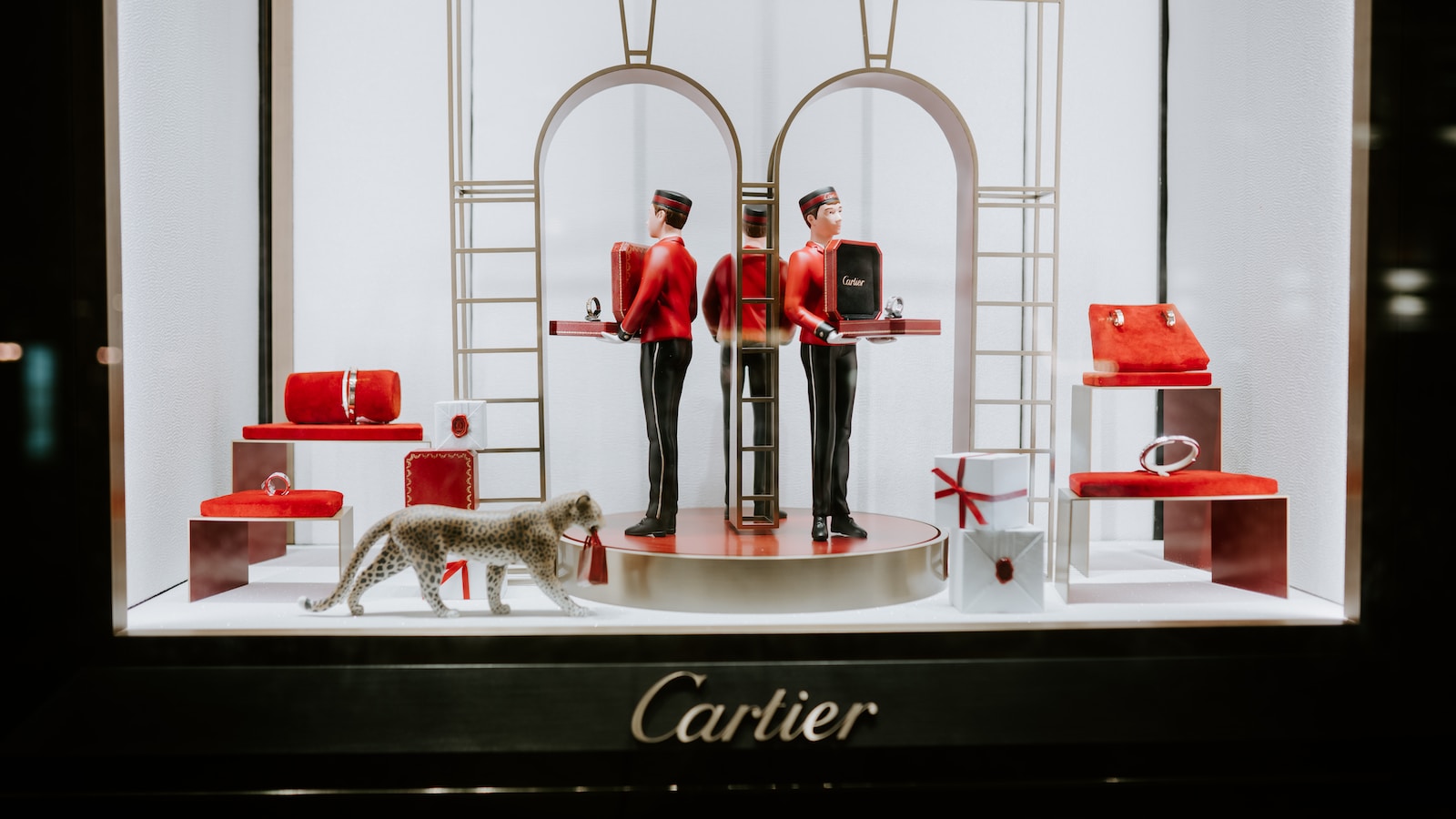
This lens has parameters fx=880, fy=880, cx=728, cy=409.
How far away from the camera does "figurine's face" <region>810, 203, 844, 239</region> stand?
323 centimetres

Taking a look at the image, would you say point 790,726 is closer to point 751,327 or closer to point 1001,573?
point 1001,573

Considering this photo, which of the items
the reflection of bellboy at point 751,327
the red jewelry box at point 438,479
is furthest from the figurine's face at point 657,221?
the red jewelry box at point 438,479

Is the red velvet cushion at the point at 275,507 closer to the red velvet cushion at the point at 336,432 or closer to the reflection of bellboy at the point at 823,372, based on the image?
the red velvet cushion at the point at 336,432

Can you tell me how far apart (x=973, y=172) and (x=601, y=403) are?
1.81 m

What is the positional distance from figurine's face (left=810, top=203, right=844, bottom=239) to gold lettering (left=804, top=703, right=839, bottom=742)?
1698mm

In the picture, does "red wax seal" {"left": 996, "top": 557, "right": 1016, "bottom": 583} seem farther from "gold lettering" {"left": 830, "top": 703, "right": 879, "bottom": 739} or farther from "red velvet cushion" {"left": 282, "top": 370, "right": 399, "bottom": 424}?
"red velvet cushion" {"left": 282, "top": 370, "right": 399, "bottom": 424}

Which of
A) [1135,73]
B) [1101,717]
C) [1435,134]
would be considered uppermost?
[1135,73]

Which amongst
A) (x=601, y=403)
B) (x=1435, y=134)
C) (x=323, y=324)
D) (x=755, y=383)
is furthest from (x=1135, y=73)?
(x=323, y=324)

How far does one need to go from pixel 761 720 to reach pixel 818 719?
0.15 meters

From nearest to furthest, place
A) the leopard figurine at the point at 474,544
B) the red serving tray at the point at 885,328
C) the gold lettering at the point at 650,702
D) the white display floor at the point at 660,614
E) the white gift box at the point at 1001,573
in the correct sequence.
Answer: the gold lettering at the point at 650,702
the white display floor at the point at 660,614
the leopard figurine at the point at 474,544
the white gift box at the point at 1001,573
the red serving tray at the point at 885,328

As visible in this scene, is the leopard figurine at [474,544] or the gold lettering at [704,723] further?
the leopard figurine at [474,544]

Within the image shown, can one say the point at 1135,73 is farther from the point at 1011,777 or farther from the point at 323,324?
the point at 323,324

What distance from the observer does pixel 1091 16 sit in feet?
12.4

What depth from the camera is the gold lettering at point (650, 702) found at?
2299 mm
